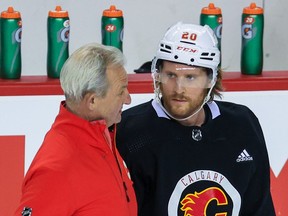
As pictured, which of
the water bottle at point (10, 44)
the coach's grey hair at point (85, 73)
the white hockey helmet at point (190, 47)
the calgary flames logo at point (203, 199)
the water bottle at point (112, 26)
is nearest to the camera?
the coach's grey hair at point (85, 73)

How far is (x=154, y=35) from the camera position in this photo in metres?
6.19

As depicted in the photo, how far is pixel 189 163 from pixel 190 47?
407mm

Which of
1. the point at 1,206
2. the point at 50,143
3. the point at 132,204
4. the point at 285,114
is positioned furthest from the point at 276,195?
the point at 50,143

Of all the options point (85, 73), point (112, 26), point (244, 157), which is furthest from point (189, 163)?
point (112, 26)

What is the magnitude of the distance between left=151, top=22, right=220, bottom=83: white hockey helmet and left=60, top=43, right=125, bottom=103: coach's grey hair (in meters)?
0.35

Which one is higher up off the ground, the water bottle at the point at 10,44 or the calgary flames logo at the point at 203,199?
the water bottle at the point at 10,44

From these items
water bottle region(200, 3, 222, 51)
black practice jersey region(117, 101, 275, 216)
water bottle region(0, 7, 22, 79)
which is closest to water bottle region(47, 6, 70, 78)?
water bottle region(0, 7, 22, 79)

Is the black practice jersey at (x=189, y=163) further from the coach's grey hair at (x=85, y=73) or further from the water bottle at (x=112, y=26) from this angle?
the water bottle at (x=112, y=26)

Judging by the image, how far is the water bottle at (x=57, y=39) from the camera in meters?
4.85

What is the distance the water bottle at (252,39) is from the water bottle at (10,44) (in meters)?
1.07

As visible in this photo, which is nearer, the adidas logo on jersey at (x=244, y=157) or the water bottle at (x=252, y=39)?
the adidas logo on jersey at (x=244, y=157)

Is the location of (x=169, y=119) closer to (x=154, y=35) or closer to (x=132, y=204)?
(x=132, y=204)

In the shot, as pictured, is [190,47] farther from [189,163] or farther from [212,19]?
[212,19]

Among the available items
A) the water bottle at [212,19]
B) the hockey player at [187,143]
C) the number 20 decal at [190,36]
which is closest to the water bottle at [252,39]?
the water bottle at [212,19]
